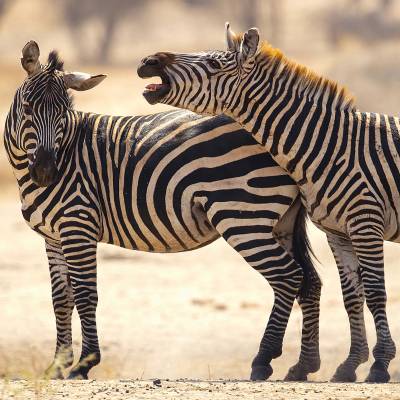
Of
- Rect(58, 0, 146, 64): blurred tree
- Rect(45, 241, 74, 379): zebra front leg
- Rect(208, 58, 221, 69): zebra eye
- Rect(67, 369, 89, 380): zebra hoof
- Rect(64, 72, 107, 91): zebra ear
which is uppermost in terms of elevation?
Rect(58, 0, 146, 64): blurred tree

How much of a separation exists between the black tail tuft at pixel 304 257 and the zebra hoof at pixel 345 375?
653 millimetres

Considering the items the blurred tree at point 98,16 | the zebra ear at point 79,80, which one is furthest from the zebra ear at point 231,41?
the blurred tree at point 98,16

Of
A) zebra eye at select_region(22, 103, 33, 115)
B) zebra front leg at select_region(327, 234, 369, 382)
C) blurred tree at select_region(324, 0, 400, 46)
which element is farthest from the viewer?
blurred tree at select_region(324, 0, 400, 46)

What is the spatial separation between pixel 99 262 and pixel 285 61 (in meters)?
9.04

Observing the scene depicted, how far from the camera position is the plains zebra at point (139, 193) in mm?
8367

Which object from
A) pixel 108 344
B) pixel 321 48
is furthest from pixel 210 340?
pixel 321 48

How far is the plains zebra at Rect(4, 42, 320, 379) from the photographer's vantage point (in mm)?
8367

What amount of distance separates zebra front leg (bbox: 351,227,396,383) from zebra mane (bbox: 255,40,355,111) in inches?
45.3

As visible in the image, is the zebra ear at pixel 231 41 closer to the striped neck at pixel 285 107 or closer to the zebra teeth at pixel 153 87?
the striped neck at pixel 285 107

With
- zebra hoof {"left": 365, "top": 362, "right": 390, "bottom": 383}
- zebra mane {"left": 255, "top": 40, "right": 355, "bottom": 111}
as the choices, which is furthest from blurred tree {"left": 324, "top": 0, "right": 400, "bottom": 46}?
zebra hoof {"left": 365, "top": 362, "right": 390, "bottom": 383}

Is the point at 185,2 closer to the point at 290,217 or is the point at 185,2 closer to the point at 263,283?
the point at 263,283

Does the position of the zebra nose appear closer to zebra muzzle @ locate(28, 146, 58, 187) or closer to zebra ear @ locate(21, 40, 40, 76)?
zebra ear @ locate(21, 40, 40, 76)

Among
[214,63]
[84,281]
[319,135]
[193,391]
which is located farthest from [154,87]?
[193,391]

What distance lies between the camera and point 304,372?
8.80 m
